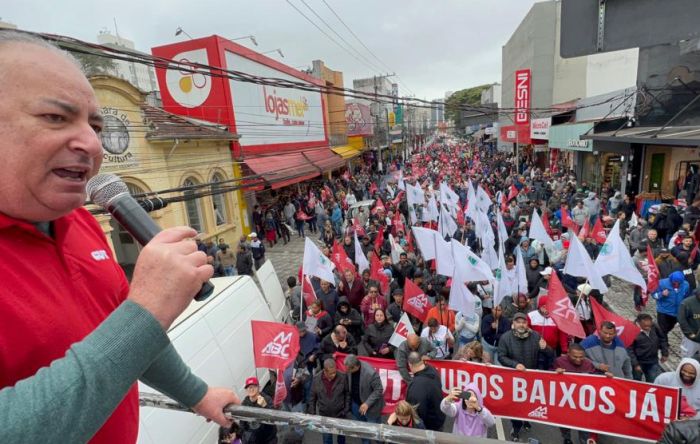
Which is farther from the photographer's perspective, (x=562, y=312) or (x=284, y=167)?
(x=284, y=167)

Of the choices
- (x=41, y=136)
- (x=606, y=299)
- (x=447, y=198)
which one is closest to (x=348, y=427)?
(x=41, y=136)

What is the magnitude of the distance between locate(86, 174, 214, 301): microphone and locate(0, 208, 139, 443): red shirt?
115 millimetres

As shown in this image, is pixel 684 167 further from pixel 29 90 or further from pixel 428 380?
pixel 29 90

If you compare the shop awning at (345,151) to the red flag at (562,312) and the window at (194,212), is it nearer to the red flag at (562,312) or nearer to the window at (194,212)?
the window at (194,212)

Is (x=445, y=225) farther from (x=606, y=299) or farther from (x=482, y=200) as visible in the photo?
(x=606, y=299)

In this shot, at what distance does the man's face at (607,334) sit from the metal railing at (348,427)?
5036 mm

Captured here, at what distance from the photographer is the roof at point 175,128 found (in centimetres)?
1304

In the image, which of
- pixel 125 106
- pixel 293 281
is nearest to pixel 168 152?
pixel 125 106

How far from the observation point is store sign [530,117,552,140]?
27377mm

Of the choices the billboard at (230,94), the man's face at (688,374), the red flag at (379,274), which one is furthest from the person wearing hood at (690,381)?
the billboard at (230,94)

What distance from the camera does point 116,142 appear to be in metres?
11.7

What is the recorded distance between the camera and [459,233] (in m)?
13.2

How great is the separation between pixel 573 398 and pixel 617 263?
3.68 meters

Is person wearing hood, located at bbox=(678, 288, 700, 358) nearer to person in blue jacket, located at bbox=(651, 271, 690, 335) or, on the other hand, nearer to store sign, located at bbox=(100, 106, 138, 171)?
person in blue jacket, located at bbox=(651, 271, 690, 335)
